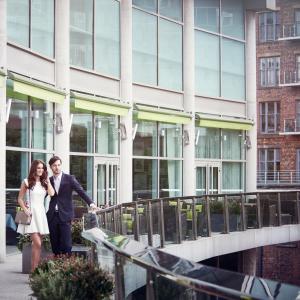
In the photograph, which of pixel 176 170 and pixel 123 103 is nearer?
pixel 123 103

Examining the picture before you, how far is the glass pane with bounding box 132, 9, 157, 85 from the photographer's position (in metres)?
29.2

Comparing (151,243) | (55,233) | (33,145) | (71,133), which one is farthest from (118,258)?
(71,133)

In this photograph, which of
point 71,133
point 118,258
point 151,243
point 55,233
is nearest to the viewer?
point 118,258

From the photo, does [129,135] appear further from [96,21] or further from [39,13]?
[39,13]

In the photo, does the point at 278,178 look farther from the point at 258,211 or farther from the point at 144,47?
the point at 258,211

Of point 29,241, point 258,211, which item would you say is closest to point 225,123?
point 258,211

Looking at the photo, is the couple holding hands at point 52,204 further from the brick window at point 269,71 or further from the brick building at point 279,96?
the brick window at point 269,71

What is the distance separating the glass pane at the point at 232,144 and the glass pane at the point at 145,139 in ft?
17.8

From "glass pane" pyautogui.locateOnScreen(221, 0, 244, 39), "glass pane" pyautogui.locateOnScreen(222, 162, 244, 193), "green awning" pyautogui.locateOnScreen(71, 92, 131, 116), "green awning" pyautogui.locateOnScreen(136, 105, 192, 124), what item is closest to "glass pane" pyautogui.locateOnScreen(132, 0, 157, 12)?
"green awning" pyautogui.locateOnScreen(136, 105, 192, 124)

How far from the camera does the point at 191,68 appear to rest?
32594 millimetres

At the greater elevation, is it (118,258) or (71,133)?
(71,133)

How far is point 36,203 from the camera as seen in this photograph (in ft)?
40.0

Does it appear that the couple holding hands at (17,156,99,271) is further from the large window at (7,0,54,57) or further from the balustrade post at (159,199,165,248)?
the large window at (7,0,54,57)

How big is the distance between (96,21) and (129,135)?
386 cm
